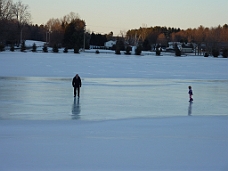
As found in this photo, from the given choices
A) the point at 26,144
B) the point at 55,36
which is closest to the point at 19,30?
the point at 55,36

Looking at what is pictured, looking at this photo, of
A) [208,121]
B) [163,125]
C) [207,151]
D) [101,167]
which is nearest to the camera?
[101,167]

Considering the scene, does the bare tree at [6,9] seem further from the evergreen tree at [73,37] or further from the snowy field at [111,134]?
the snowy field at [111,134]

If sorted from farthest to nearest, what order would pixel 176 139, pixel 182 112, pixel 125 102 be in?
pixel 125 102 < pixel 182 112 < pixel 176 139

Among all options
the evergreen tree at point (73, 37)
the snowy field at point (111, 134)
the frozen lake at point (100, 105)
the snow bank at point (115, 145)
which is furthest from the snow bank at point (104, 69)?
the evergreen tree at point (73, 37)

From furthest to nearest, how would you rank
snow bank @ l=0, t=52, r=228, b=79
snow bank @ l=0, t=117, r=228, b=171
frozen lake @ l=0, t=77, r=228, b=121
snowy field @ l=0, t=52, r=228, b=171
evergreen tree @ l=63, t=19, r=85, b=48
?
1. evergreen tree @ l=63, t=19, r=85, b=48
2. snow bank @ l=0, t=52, r=228, b=79
3. frozen lake @ l=0, t=77, r=228, b=121
4. snowy field @ l=0, t=52, r=228, b=171
5. snow bank @ l=0, t=117, r=228, b=171

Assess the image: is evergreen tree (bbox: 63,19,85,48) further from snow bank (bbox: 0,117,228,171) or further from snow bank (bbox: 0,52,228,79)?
snow bank (bbox: 0,117,228,171)

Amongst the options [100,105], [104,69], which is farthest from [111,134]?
[104,69]

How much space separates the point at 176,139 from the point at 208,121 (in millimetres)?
2983

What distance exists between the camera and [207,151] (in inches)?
327

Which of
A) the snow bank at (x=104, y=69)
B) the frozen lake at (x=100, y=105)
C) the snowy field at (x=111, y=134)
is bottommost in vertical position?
the snow bank at (x=104, y=69)

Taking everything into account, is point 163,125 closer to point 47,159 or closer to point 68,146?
point 68,146

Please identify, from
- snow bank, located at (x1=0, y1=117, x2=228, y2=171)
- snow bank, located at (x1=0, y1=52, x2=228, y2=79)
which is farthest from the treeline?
snow bank, located at (x1=0, y1=117, x2=228, y2=171)

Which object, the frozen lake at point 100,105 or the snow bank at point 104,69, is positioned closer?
the frozen lake at point 100,105

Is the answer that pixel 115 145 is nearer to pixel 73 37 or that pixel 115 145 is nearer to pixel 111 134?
pixel 111 134
